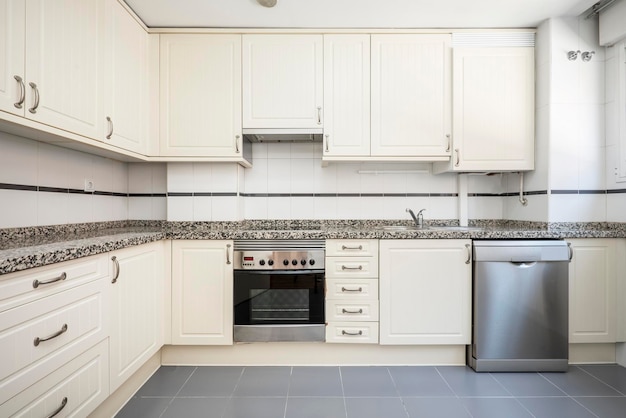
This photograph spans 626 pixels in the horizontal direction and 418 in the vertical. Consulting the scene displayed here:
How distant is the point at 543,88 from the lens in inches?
94.2

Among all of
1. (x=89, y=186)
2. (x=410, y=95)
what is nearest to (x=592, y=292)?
(x=410, y=95)

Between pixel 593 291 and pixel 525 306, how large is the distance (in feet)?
1.72

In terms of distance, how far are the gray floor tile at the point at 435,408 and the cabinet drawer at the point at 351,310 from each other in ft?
1.74

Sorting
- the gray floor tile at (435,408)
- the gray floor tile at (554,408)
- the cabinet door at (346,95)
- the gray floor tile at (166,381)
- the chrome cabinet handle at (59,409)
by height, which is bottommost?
the gray floor tile at (166,381)

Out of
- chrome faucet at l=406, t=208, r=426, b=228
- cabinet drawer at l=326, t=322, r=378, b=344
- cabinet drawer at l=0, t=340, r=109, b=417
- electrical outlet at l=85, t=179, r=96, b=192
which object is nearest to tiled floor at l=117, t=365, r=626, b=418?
cabinet drawer at l=326, t=322, r=378, b=344

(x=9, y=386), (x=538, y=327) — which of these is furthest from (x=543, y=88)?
(x=9, y=386)

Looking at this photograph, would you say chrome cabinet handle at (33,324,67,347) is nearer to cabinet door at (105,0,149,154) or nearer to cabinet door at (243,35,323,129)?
cabinet door at (105,0,149,154)

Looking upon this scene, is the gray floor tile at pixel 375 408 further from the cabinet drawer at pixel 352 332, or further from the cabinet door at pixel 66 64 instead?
the cabinet door at pixel 66 64

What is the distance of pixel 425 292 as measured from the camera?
2219 millimetres

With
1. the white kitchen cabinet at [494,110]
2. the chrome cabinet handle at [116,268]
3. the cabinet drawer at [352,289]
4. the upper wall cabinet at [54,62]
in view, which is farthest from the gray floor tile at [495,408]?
the upper wall cabinet at [54,62]

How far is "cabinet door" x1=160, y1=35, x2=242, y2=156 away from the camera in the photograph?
2387 mm

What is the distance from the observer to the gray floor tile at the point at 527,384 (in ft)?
6.33

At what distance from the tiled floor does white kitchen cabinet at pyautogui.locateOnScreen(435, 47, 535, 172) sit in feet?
4.71

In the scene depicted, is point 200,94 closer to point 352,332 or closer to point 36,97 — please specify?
point 36,97
